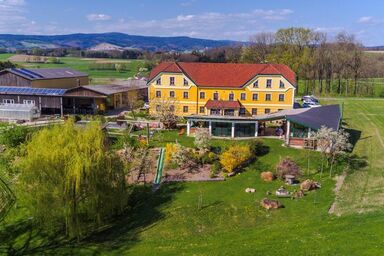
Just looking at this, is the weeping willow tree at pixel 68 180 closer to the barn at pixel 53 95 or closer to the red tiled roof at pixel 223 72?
the red tiled roof at pixel 223 72

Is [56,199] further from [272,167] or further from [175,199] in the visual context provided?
[272,167]

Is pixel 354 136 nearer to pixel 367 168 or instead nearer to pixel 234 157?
pixel 367 168

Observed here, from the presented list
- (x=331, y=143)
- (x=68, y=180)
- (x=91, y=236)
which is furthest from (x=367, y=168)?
(x=68, y=180)

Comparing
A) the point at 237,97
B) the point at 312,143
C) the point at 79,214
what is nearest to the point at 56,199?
the point at 79,214

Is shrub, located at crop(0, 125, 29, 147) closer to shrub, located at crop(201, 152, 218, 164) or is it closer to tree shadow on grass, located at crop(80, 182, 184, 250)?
tree shadow on grass, located at crop(80, 182, 184, 250)

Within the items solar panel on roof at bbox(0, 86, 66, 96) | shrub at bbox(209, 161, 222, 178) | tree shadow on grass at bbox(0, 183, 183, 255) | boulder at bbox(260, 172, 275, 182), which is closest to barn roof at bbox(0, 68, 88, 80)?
solar panel on roof at bbox(0, 86, 66, 96)

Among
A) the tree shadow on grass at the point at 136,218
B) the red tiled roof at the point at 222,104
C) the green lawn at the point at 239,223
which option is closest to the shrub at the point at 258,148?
the green lawn at the point at 239,223
